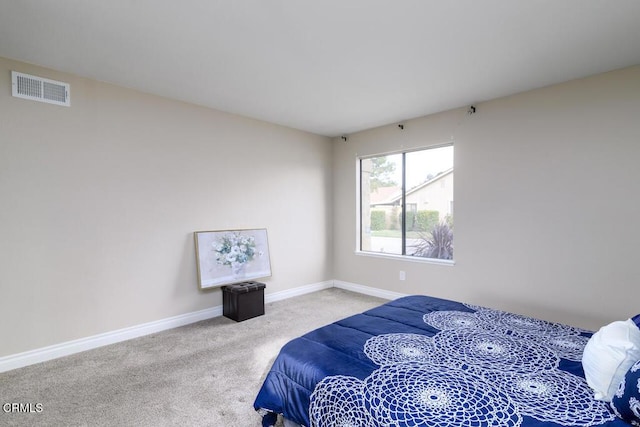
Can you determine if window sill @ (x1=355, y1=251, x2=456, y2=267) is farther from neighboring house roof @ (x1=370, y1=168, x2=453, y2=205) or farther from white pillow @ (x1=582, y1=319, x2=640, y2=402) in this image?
white pillow @ (x1=582, y1=319, x2=640, y2=402)

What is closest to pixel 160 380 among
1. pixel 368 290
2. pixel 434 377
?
pixel 434 377

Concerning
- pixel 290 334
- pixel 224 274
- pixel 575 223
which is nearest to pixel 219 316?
pixel 224 274

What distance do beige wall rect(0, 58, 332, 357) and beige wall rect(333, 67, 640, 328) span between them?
2512mm

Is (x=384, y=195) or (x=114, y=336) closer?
(x=114, y=336)

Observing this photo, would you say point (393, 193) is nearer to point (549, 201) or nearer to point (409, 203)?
point (409, 203)

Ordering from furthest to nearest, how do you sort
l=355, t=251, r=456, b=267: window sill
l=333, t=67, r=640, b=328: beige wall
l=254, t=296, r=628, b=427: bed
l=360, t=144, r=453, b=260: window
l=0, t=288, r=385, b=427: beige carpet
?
l=360, t=144, r=453, b=260: window, l=355, t=251, r=456, b=267: window sill, l=333, t=67, r=640, b=328: beige wall, l=0, t=288, r=385, b=427: beige carpet, l=254, t=296, r=628, b=427: bed

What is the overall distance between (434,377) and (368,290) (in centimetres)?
329

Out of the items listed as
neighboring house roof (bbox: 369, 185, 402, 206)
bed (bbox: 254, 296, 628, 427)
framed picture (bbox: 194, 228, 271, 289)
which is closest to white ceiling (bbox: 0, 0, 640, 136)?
neighboring house roof (bbox: 369, 185, 402, 206)

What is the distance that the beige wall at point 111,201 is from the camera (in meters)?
2.60

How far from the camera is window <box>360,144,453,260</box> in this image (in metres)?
4.04

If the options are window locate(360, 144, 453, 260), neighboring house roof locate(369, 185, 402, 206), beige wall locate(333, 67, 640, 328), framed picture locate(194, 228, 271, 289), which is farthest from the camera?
neighboring house roof locate(369, 185, 402, 206)

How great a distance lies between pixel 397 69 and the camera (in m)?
2.77

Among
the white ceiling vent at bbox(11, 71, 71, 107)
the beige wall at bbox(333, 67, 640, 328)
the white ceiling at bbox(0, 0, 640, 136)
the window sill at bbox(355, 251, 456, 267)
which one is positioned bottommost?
the window sill at bbox(355, 251, 456, 267)

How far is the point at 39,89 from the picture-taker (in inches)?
105
